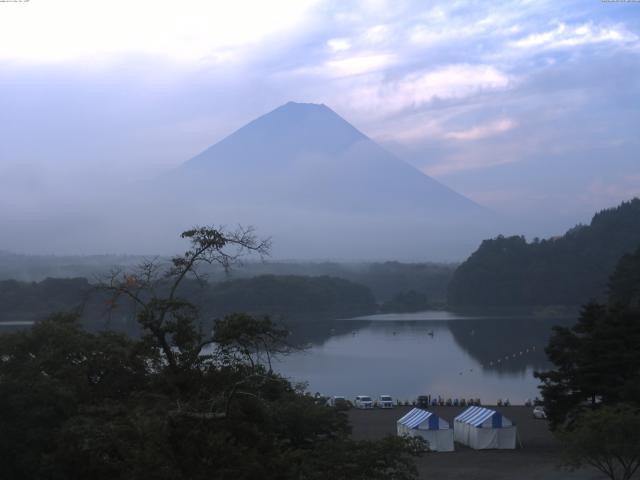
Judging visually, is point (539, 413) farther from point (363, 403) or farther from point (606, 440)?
point (606, 440)

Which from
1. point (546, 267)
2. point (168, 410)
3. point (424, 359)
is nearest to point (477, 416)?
point (168, 410)

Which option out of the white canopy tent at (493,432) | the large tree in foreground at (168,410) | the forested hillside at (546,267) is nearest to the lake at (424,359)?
the white canopy tent at (493,432)

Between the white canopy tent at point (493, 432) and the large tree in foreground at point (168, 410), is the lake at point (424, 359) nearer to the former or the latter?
the white canopy tent at point (493, 432)

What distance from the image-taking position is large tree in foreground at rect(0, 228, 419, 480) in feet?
12.8

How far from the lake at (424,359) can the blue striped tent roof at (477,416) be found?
511 centimetres

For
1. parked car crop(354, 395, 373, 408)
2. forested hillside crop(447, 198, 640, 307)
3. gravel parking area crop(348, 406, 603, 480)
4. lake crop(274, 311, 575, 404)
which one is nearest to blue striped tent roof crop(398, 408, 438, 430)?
gravel parking area crop(348, 406, 603, 480)

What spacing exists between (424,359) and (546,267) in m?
28.5

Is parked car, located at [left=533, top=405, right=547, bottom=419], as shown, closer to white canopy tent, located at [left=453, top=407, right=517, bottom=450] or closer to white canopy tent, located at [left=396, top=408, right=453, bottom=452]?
white canopy tent, located at [left=453, top=407, right=517, bottom=450]

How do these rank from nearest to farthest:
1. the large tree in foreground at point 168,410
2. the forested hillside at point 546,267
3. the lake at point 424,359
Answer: the large tree in foreground at point 168,410, the lake at point 424,359, the forested hillside at point 546,267

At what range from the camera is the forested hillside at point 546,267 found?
48969mm

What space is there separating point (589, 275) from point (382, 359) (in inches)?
1139

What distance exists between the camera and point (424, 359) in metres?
24.5

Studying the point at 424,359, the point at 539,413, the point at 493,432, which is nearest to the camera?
the point at 493,432

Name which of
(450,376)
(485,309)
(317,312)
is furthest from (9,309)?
(485,309)
